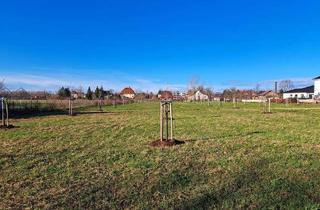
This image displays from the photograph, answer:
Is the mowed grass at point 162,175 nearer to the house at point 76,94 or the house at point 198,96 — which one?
the house at point 76,94

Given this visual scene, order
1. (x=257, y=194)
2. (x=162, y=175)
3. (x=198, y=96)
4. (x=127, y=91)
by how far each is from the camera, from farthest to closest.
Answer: (x=127, y=91), (x=198, y=96), (x=162, y=175), (x=257, y=194)

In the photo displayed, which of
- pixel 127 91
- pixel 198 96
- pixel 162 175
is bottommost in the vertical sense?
pixel 162 175

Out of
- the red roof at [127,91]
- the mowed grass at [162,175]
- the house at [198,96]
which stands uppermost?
the red roof at [127,91]

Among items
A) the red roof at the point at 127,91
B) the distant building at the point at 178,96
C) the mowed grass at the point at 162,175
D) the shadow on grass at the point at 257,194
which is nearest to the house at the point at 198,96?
the distant building at the point at 178,96

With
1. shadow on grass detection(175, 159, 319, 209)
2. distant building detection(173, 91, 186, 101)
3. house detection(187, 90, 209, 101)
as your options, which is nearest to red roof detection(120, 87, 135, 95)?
distant building detection(173, 91, 186, 101)

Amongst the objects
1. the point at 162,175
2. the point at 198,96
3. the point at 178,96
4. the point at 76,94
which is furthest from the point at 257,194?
the point at 178,96

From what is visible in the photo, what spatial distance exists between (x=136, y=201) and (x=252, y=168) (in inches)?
116

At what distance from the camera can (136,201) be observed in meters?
4.82

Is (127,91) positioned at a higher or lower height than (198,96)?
higher

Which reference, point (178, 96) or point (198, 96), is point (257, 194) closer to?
point (198, 96)

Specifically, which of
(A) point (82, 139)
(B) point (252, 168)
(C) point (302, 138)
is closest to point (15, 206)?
(B) point (252, 168)

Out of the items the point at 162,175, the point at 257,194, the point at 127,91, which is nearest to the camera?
the point at 257,194

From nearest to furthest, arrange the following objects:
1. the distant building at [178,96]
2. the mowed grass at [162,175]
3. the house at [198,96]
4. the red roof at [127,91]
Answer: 1. the mowed grass at [162,175]
2. the house at [198,96]
3. the distant building at [178,96]
4. the red roof at [127,91]

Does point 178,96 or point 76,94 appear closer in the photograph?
point 76,94
